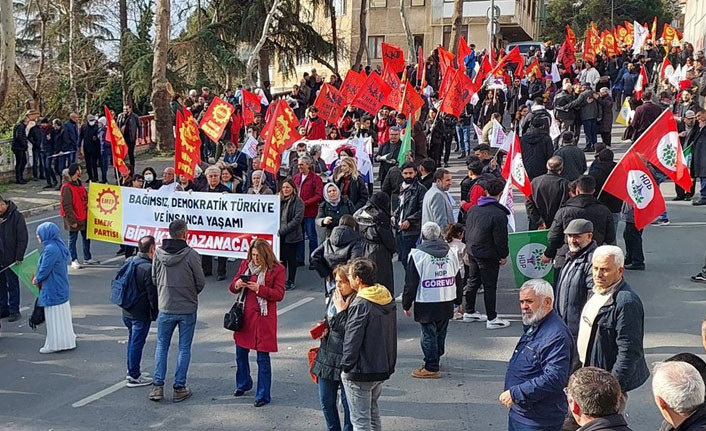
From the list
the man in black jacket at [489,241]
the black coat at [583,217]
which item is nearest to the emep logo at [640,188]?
the black coat at [583,217]

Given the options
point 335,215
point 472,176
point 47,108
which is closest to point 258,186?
point 335,215

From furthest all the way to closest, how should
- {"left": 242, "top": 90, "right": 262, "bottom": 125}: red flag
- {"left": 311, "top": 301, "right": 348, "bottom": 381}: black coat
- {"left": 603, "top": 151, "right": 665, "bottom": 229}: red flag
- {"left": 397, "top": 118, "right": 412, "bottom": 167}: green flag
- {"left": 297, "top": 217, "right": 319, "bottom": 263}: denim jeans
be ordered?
{"left": 242, "top": 90, "right": 262, "bottom": 125}: red flag, {"left": 397, "top": 118, "right": 412, "bottom": 167}: green flag, {"left": 297, "top": 217, "right": 319, "bottom": 263}: denim jeans, {"left": 603, "top": 151, "right": 665, "bottom": 229}: red flag, {"left": 311, "top": 301, "right": 348, "bottom": 381}: black coat

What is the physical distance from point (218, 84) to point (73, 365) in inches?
1053

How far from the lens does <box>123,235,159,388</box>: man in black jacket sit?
7.73 meters

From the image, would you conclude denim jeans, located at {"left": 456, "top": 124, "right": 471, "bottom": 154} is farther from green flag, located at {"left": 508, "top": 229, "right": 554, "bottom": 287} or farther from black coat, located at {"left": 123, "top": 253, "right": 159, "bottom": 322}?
black coat, located at {"left": 123, "top": 253, "right": 159, "bottom": 322}

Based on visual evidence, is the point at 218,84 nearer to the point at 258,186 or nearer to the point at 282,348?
the point at 258,186

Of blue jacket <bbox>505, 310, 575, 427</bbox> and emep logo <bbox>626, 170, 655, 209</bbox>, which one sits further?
emep logo <bbox>626, 170, 655, 209</bbox>

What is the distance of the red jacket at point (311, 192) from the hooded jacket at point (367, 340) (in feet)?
20.5

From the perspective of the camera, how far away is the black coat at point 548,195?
33.6 ft

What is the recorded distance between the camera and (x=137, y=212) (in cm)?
1199

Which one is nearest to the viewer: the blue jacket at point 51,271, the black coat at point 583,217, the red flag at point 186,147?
the black coat at point 583,217

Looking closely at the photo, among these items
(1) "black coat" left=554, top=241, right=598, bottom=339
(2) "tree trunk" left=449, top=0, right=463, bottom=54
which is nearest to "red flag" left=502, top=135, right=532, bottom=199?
(1) "black coat" left=554, top=241, right=598, bottom=339

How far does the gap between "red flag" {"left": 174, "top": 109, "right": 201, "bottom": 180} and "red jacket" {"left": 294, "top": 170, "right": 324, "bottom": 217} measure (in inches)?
77.1

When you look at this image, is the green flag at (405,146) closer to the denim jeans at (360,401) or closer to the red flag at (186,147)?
the red flag at (186,147)
